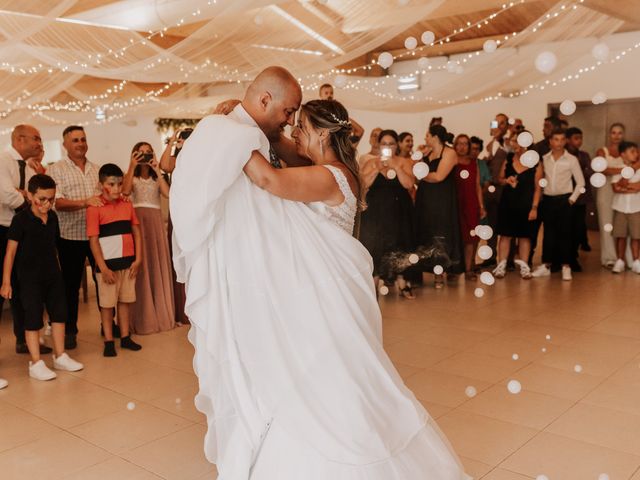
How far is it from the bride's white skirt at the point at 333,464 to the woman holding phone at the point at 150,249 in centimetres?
281

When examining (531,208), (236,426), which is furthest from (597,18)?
(236,426)

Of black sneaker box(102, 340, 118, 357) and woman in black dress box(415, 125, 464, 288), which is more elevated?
woman in black dress box(415, 125, 464, 288)

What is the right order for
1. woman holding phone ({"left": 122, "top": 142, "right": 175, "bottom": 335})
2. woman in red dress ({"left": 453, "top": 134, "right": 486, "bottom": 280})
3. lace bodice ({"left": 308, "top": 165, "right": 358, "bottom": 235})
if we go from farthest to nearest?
woman in red dress ({"left": 453, "top": 134, "right": 486, "bottom": 280})
woman holding phone ({"left": 122, "top": 142, "right": 175, "bottom": 335})
lace bodice ({"left": 308, "top": 165, "right": 358, "bottom": 235})

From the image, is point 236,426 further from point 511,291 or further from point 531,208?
point 531,208

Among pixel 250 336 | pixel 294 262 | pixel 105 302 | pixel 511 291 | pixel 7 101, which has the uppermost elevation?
pixel 7 101

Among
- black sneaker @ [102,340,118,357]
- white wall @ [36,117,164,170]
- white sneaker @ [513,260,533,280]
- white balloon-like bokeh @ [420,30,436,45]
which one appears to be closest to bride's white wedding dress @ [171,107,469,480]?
white balloon-like bokeh @ [420,30,436,45]

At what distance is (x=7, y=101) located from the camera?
6836 mm

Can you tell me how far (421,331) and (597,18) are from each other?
293cm

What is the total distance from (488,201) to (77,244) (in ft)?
15.2

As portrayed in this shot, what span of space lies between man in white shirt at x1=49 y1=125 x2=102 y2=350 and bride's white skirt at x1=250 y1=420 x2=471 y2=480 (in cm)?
277

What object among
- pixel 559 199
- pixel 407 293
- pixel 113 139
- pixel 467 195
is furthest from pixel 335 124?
pixel 113 139

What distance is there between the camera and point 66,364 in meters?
3.96

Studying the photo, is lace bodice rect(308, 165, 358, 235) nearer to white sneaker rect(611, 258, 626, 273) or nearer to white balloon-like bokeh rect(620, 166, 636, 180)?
white balloon-like bokeh rect(620, 166, 636, 180)

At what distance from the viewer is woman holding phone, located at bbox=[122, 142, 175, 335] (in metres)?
4.75
